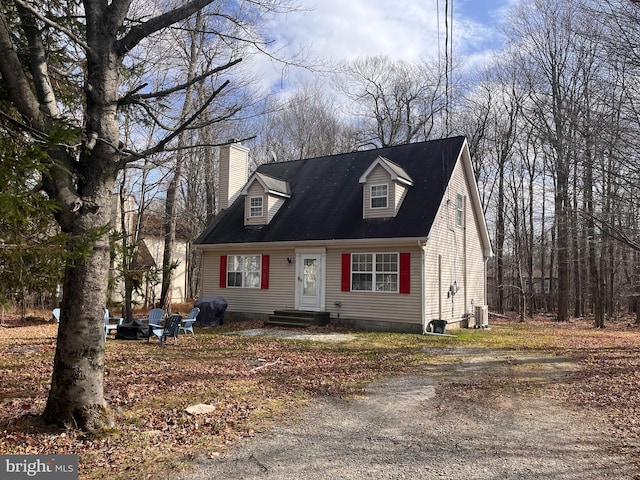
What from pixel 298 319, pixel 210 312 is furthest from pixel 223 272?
pixel 298 319

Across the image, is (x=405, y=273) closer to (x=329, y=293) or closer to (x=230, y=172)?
(x=329, y=293)

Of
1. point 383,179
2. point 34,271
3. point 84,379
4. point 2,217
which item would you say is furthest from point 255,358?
point 383,179

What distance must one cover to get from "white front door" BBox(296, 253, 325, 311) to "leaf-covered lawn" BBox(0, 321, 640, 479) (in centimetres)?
298

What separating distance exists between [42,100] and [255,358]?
6.58 meters

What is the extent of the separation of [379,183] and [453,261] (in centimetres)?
423

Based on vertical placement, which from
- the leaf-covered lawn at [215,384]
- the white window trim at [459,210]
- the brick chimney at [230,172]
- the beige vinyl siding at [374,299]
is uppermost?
the brick chimney at [230,172]

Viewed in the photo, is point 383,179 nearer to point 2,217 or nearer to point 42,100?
point 42,100

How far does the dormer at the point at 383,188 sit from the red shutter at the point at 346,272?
1.63m

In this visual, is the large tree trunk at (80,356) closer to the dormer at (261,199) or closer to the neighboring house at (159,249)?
the dormer at (261,199)

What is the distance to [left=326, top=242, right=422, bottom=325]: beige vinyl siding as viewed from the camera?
14555mm

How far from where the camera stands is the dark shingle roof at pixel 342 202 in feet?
50.0

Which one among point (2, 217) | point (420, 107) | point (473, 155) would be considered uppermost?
point (420, 107)

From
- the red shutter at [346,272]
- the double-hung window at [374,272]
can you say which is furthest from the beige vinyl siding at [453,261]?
the red shutter at [346,272]

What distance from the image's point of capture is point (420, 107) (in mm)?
30750
